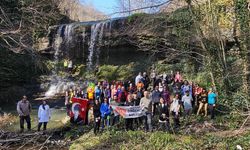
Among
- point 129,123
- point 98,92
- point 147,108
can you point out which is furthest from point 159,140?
point 98,92

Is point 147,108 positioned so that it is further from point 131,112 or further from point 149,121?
point 131,112

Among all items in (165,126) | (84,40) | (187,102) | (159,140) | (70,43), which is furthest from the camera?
(70,43)

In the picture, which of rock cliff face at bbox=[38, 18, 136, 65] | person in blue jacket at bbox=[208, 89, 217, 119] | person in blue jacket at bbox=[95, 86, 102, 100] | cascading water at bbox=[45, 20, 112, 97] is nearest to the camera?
person in blue jacket at bbox=[208, 89, 217, 119]

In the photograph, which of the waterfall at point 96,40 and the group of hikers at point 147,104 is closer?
the group of hikers at point 147,104

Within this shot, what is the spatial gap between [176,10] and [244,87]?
648 cm

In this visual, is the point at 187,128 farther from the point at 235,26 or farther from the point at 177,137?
the point at 235,26

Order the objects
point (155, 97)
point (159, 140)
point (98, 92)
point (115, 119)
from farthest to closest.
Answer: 1. point (98, 92)
2. point (155, 97)
3. point (115, 119)
4. point (159, 140)

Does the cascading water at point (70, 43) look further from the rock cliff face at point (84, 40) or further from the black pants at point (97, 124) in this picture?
the black pants at point (97, 124)

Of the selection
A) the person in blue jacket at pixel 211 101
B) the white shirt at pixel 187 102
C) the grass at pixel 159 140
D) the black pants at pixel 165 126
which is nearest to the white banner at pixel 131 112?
the grass at pixel 159 140

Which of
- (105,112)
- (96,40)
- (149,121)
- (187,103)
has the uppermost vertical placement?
(96,40)

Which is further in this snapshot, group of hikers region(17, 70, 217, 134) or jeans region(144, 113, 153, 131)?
group of hikers region(17, 70, 217, 134)

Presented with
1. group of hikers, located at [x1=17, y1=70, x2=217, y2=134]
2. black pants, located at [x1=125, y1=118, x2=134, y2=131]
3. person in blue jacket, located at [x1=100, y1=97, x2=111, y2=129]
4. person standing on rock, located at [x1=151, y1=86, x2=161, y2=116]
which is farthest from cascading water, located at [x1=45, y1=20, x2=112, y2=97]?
black pants, located at [x1=125, y1=118, x2=134, y2=131]

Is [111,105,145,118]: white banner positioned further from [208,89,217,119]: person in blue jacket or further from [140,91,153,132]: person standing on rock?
[208,89,217,119]: person in blue jacket

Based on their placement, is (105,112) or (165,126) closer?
(165,126)
